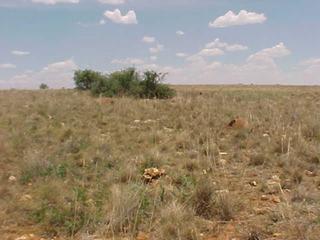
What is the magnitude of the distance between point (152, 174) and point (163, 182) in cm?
46

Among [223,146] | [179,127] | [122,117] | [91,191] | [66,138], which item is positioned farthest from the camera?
[122,117]

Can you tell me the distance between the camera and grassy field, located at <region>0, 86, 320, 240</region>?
5.27 m

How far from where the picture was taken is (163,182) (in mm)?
7164

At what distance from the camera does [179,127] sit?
44.2 feet

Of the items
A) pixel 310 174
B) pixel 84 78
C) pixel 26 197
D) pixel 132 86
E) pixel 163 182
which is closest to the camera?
pixel 26 197

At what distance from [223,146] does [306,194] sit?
424cm

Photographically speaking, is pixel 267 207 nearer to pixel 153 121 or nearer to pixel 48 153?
pixel 48 153

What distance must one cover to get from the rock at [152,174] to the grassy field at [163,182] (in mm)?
91

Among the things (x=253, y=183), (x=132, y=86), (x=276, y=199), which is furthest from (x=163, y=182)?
(x=132, y=86)

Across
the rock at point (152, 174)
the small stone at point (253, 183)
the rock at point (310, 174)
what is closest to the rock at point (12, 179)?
the rock at point (152, 174)

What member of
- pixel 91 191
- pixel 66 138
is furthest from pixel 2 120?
pixel 91 191

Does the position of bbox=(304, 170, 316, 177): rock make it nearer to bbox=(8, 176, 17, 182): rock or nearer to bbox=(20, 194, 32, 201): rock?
bbox=(20, 194, 32, 201): rock

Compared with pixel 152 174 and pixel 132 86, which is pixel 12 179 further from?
pixel 132 86

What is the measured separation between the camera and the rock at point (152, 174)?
744 centimetres
